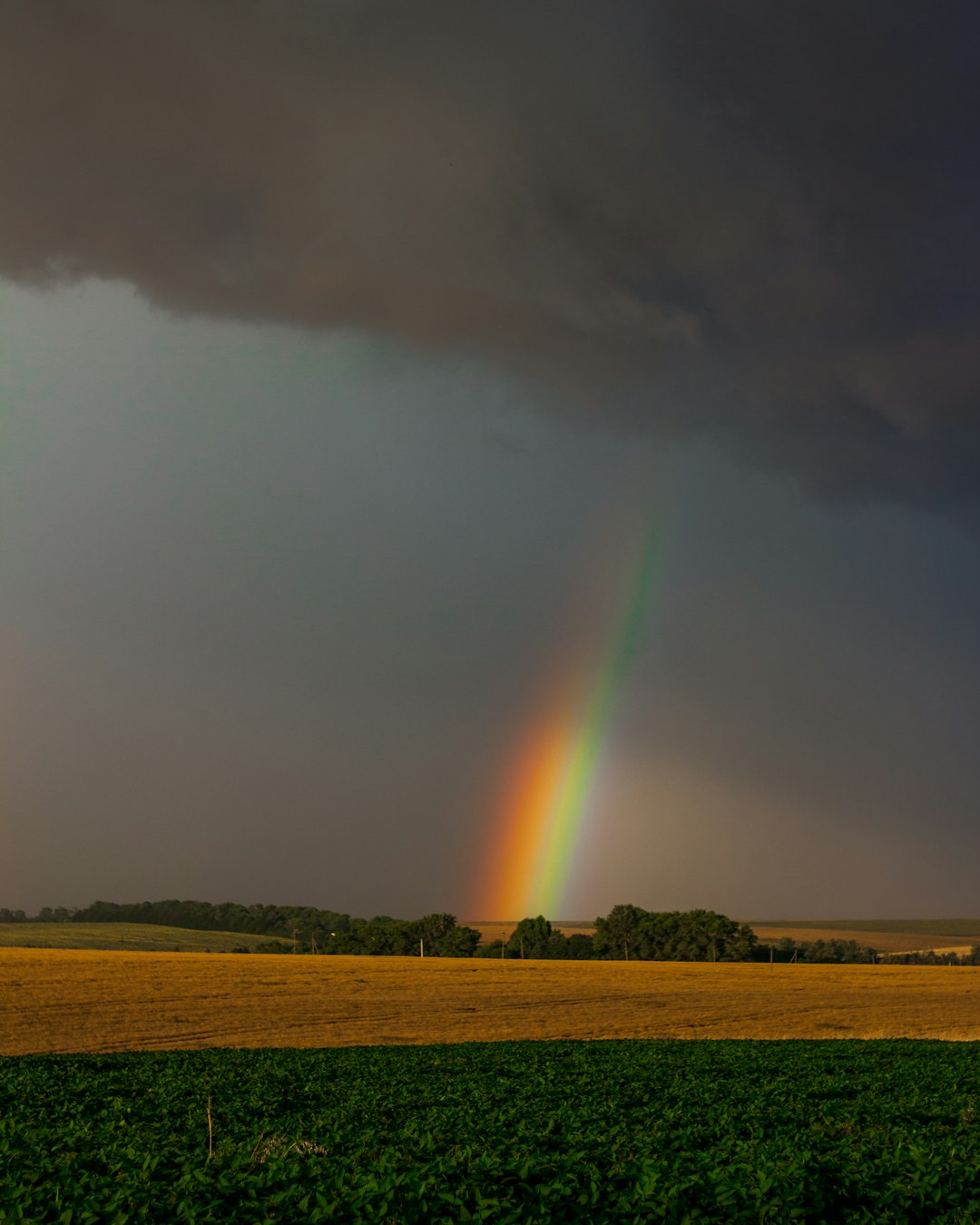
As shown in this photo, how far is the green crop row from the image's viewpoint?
9453 millimetres

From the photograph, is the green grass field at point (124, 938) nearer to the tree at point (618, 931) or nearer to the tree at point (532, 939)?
the tree at point (532, 939)

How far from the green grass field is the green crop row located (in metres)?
131

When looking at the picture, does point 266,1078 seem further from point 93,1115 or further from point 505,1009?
point 505,1009

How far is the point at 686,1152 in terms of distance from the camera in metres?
13.1

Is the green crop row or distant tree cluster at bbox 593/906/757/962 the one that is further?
distant tree cluster at bbox 593/906/757/962

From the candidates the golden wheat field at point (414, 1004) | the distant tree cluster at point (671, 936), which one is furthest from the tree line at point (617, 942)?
the golden wheat field at point (414, 1004)

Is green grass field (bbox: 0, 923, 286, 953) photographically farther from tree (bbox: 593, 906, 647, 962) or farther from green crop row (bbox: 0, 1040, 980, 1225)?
green crop row (bbox: 0, 1040, 980, 1225)

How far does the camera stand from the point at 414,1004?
191 feet

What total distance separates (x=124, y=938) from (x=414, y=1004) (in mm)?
128113

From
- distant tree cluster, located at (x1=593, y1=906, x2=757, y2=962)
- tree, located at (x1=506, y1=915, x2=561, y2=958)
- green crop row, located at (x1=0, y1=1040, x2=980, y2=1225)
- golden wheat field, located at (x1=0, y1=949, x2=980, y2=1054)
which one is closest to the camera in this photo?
green crop row, located at (x1=0, y1=1040, x2=980, y2=1225)

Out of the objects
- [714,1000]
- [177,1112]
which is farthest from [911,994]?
[177,1112]

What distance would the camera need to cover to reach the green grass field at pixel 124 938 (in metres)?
158

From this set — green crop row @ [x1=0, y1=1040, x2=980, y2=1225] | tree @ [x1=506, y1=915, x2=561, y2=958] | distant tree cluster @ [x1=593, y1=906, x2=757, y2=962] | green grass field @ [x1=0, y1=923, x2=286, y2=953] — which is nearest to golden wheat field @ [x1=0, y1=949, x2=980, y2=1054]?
green crop row @ [x1=0, y1=1040, x2=980, y2=1225]

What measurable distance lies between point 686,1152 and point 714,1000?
57.1m
